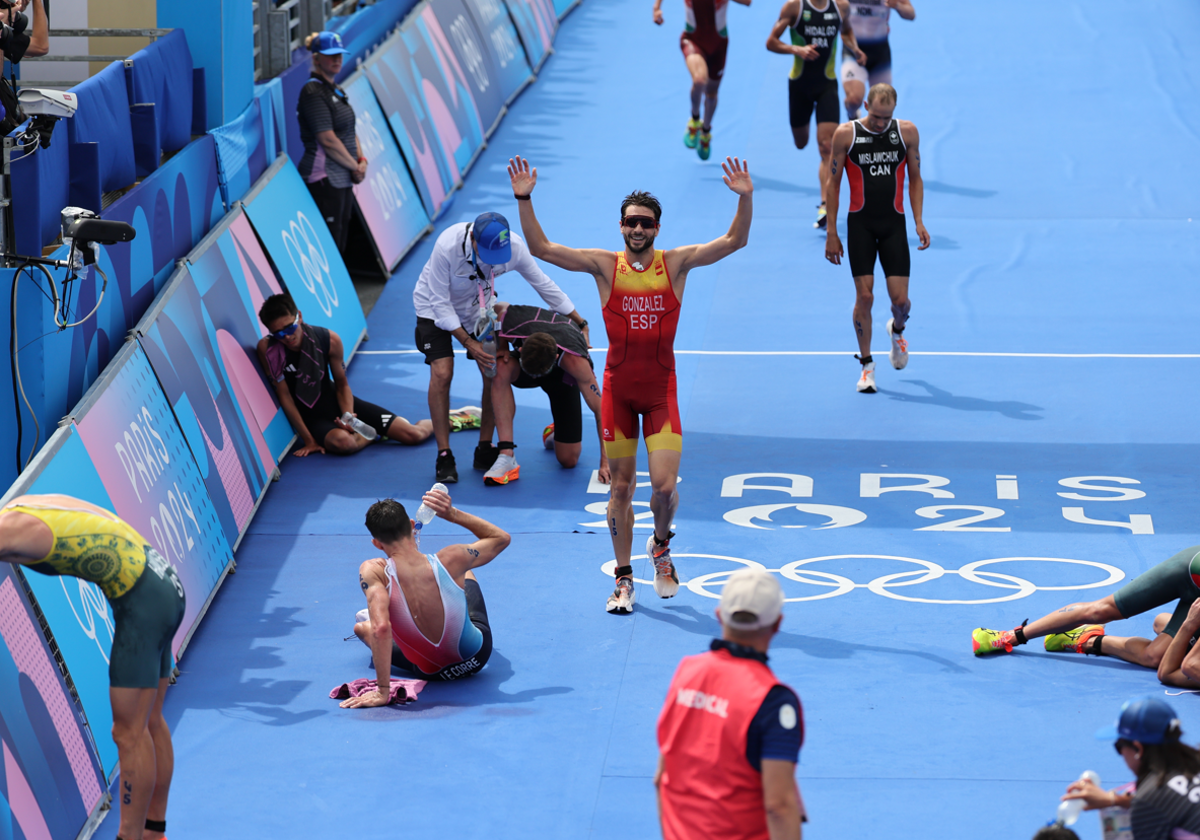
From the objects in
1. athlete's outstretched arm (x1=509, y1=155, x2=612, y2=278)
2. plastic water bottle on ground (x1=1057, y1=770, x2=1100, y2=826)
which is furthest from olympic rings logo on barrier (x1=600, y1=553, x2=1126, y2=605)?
plastic water bottle on ground (x1=1057, y1=770, x2=1100, y2=826)

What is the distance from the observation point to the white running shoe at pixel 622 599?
8.73 m

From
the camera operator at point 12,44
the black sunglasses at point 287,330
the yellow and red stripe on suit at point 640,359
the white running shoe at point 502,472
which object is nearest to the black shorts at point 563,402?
the white running shoe at point 502,472

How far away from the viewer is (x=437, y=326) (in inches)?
424

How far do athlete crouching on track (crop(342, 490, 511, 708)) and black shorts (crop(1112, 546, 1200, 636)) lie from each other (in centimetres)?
331

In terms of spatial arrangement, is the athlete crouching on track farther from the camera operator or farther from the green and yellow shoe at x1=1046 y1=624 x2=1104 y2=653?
the camera operator

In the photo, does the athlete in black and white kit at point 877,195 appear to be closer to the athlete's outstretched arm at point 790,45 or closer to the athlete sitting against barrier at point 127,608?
the athlete's outstretched arm at point 790,45

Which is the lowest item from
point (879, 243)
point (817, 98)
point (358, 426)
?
point (358, 426)

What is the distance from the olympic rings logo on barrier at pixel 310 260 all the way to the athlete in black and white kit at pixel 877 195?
14.1ft

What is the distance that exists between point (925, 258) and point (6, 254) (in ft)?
32.1

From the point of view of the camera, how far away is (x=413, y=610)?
7.68 metres

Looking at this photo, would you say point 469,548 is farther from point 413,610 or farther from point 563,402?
point 563,402

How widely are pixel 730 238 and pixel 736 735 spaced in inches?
168

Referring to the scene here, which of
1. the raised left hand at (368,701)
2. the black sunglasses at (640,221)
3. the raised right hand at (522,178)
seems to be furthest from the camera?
the raised right hand at (522,178)

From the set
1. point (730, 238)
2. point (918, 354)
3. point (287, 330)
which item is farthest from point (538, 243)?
point (918, 354)
